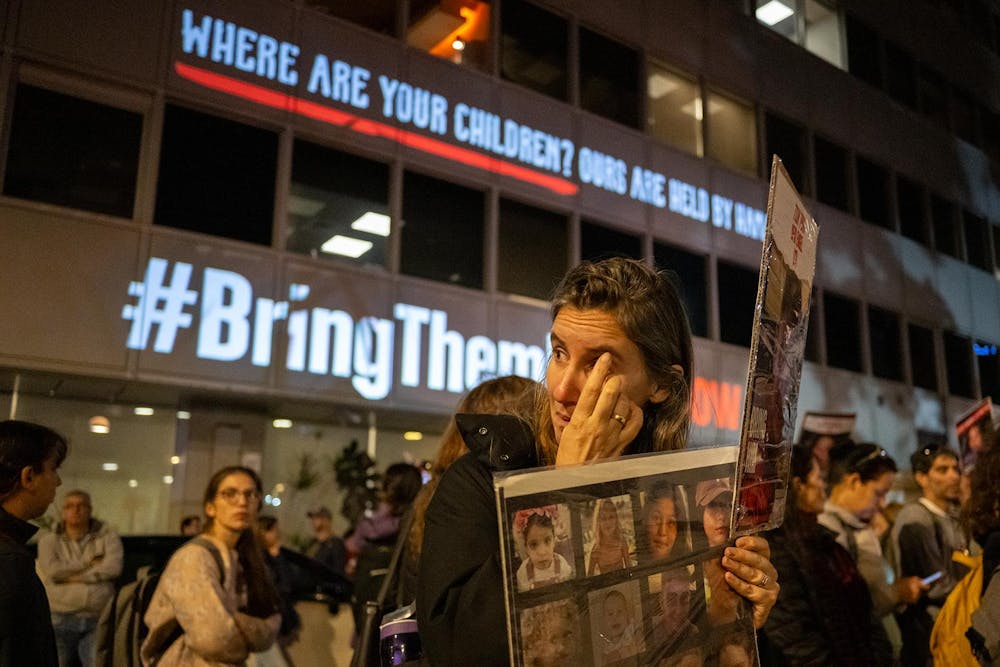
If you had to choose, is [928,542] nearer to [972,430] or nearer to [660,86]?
[972,430]

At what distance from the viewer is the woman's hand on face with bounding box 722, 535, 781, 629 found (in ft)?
4.35

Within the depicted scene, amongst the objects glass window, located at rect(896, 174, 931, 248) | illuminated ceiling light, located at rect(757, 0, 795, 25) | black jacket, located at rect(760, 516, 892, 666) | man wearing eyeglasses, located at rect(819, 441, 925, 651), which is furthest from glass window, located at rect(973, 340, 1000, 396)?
black jacket, located at rect(760, 516, 892, 666)

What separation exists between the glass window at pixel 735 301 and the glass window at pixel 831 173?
3.11 meters

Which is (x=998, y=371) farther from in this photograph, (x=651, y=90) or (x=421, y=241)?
(x=421, y=241)

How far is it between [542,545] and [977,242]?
23994 mm

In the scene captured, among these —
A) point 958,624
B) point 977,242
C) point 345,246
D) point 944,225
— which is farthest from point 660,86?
point 958,624

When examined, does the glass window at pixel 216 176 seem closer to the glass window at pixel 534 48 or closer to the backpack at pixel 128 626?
the glass window at pixel 534 48

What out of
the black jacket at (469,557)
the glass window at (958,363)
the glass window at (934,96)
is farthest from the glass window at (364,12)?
the glass window at (958,363)

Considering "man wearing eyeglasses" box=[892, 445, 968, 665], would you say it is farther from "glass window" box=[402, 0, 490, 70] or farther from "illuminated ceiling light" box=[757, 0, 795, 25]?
"illuminated ceiling light" box=[757, 0, 795, 25]

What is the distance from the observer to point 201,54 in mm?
10438

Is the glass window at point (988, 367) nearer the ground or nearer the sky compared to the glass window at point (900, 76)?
nearer the ground

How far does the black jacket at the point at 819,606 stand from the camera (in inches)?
139

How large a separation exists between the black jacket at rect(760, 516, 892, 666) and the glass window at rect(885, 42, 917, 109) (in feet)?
61.6

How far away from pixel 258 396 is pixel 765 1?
522 inches
